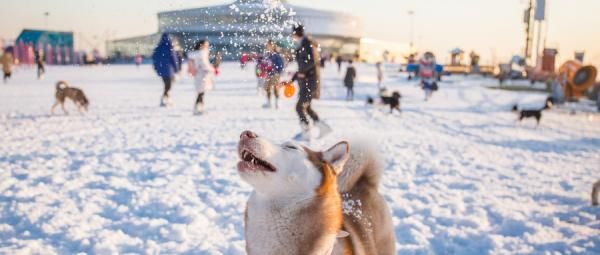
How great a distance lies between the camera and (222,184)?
568 cm

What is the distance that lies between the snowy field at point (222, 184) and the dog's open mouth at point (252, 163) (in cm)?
132

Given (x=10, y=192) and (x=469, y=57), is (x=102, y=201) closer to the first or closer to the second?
(x=10, y=192)

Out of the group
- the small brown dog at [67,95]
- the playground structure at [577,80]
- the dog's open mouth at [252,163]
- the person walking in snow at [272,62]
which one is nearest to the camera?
the dog's open mouth at [252,163]

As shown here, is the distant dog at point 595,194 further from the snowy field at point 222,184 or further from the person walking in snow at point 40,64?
the person walking in snow at point 40,64

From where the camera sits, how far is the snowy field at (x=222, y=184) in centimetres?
398

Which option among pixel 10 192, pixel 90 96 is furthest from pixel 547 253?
pixel 90 96

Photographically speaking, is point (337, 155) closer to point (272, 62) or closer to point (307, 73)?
point (272, 62)

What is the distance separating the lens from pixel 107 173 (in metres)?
6.05

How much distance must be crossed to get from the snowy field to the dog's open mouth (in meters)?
1.32

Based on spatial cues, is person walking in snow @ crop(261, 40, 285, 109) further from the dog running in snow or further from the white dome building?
the dog running in snow

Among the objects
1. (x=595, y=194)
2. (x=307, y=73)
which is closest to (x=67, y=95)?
(x=307, y=73)

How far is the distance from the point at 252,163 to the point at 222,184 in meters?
4.00

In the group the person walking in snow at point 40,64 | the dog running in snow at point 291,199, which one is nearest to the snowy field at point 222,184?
the dog running in snow at point 291,199

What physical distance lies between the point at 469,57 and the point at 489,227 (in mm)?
47862
